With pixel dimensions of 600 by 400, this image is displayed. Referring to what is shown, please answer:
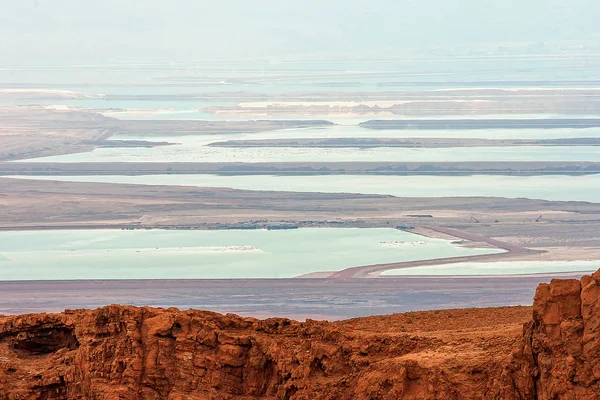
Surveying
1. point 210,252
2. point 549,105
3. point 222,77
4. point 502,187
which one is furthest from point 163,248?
point 222,77

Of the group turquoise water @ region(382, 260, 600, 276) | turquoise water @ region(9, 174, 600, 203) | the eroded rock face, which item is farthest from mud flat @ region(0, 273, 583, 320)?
the eroded rock face

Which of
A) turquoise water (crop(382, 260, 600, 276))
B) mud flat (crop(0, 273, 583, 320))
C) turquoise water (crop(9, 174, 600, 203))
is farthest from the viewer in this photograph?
turquoise water (crop(9, 174, 600, 203))

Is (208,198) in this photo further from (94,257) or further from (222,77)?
(222,77)

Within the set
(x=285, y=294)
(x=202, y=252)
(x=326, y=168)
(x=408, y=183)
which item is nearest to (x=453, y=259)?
(x=285, y=294)

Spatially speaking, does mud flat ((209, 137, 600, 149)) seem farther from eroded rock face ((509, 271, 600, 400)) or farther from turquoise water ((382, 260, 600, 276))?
eroded rock face ((509, 271, 600, 400))

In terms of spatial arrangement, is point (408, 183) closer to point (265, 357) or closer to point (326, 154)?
point (326, 154)

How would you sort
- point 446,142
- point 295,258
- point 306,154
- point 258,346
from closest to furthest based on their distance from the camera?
point 258,346, point 295,258, point 306,154, point 446,142
